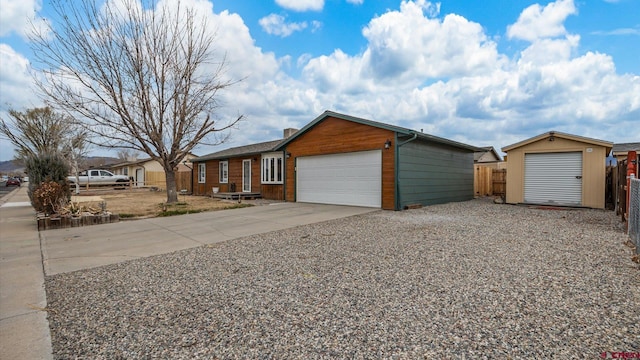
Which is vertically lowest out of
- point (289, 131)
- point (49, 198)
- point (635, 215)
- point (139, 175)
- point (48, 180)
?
point (635, 215)

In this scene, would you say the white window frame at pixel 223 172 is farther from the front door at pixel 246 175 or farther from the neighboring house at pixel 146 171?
the neighboring house at pixel 146 171

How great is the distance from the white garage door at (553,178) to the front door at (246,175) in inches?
509

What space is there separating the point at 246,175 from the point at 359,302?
14846 millimetres

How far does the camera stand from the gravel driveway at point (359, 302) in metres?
2.30

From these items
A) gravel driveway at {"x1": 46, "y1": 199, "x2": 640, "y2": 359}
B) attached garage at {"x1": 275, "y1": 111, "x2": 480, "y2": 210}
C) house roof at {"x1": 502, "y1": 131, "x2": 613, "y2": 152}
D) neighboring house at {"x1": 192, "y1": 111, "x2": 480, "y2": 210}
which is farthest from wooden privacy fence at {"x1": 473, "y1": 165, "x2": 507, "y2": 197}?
gravel driveway at {"x1": 46, "y1": 199, "x2": 640, "y2": 359}

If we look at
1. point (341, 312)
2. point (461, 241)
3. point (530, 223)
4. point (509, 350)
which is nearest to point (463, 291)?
point (509, 350)

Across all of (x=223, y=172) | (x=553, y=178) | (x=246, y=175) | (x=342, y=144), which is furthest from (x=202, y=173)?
(x=553, y=178)

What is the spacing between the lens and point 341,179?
11.9 m

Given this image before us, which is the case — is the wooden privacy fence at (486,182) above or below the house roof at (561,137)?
below

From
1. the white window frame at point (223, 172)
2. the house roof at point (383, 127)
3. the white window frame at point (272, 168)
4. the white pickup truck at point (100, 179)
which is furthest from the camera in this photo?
the white pickup truck at point (100, 179)

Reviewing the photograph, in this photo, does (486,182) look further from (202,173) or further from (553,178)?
(202,173)

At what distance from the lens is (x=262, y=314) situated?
2861 mm

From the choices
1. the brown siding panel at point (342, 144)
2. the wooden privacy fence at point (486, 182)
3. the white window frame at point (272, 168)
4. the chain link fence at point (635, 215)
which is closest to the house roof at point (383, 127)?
the brown siding panel at point (342, 144)

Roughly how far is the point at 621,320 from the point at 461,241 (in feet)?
9.84
